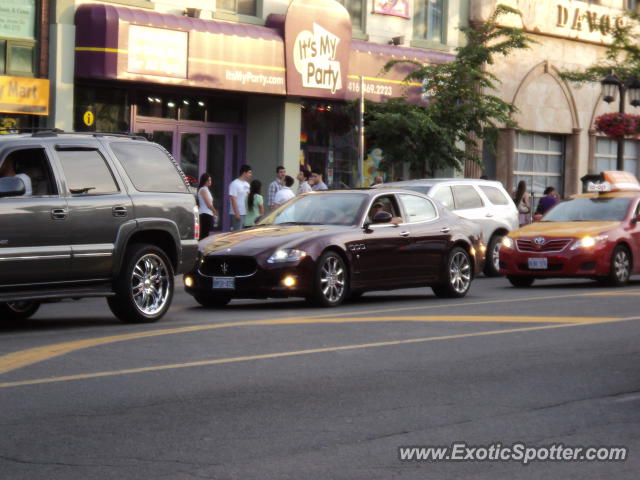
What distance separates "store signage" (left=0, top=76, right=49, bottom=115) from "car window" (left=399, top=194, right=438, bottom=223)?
10.1m

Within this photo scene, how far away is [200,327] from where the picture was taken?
12688 mm

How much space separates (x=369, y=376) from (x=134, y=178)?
5.08 meters

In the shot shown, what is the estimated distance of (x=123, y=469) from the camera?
244 inches

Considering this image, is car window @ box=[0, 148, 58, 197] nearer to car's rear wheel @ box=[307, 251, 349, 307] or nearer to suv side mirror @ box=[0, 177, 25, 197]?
suv side mirror @ box=[0, 177, 25, 197]

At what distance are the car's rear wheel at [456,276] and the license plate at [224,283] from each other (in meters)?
3.46

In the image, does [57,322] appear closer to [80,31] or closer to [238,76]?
[80,31]

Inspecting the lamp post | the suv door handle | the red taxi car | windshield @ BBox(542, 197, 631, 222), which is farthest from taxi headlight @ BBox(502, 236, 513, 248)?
the lamp post

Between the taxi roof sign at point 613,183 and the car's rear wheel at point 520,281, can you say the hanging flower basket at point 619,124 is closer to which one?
the taxi roof sign at point 613,183

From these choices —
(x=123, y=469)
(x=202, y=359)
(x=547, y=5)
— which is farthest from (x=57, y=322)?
(x=547, y=5)

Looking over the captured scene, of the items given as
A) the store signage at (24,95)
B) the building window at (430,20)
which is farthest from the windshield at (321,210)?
the building window at (430,20)

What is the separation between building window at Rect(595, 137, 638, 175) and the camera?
43.0 m

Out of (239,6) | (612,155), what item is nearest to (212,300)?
(239,6)

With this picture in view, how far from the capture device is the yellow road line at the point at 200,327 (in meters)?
10.2

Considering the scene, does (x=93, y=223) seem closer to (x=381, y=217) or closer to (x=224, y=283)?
(x=224, y=283)
